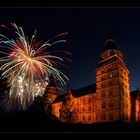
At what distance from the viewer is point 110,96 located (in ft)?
162

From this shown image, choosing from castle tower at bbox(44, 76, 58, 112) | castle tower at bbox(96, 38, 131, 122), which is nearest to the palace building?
castle tower at bbox(96, 38, 131, 122)

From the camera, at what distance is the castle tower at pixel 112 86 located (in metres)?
47.6

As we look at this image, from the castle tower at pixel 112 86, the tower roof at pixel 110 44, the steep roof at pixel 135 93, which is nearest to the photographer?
the castle tower at pixel 112 86

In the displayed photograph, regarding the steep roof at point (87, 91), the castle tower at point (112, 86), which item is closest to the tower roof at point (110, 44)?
the castle tower at point (112, 86)

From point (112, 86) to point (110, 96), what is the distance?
8.66 ft

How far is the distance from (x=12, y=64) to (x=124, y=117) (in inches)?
1227

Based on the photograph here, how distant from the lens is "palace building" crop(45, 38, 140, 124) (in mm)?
48094

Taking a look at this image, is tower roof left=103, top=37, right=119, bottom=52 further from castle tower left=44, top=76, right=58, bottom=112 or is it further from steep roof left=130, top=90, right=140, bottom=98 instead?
castle tower left=44, top=76, right=58, bottom=112

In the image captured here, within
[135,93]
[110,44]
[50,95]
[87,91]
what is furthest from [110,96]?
[50,95]

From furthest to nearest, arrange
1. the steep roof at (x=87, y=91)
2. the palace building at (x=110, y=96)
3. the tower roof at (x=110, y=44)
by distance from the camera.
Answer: the steep roof at (x=87, y=91), the tower roof at (x=110, y=44), the palace building at (x=110, y=96)

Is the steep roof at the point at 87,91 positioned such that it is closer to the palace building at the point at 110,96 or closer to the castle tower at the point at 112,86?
the palace building at the point at 110,96

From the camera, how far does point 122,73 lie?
50.9 meters

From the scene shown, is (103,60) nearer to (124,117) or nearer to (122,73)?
(122,73)

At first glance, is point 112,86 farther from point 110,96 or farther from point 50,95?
point 50,95
